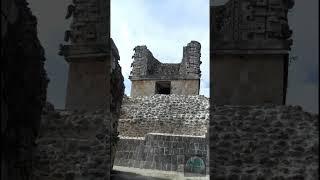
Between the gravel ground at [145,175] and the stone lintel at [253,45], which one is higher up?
the stone lintel at [253,45]

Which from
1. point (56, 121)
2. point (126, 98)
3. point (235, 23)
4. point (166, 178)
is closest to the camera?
point (235, 23)

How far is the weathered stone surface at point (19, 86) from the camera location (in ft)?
12.5

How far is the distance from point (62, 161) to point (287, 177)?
2718 mm

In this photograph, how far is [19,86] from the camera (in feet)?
14.1

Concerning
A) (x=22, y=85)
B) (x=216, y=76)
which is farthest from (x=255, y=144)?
(x=22, y=85)

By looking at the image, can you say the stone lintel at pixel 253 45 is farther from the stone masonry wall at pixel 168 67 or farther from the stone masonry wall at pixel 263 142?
the stone masonry wall at pixel 168 67

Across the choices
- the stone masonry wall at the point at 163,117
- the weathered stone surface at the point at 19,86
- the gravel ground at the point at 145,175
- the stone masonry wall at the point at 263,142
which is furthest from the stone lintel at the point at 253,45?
the stone masonry wall at the point at 163,117

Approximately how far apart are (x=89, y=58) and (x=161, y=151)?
16.0 feet

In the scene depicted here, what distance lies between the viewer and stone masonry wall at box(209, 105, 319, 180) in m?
6.18

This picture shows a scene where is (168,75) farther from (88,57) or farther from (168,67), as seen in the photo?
(88,57)

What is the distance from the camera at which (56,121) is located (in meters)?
6.97

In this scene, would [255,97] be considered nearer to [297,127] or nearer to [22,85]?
[297,127]

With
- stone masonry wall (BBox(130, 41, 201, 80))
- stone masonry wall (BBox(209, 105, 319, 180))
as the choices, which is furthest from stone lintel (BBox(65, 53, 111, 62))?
stone masonry wall (BBox(130, 41, 201, 80))

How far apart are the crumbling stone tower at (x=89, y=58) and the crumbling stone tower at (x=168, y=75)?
14391 mm
